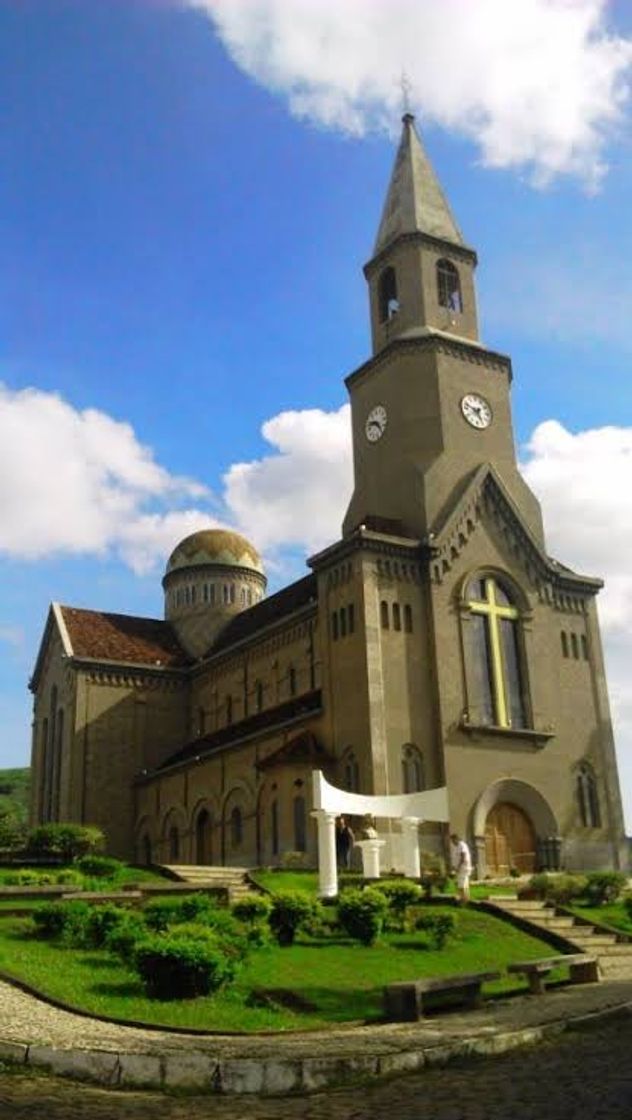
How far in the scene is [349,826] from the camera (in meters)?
37.6

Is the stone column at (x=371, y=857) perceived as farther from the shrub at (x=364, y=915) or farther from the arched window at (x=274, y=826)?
the arched window at (x=274, y=826)

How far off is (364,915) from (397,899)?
8.04ft

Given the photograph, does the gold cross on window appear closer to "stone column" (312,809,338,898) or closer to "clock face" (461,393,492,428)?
"clock face" (461,393,492,428)

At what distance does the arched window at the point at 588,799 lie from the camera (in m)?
42.9

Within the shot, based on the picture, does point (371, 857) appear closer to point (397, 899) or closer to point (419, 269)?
point (397, 899)

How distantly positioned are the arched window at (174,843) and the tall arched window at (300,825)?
1191 cm

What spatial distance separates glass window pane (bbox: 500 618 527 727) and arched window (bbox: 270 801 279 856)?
376 inches

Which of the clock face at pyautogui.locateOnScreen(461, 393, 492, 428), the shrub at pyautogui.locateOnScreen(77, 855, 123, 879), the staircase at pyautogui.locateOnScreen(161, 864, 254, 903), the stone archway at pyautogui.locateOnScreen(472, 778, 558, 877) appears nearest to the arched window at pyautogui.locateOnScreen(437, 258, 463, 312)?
the clock face at pyautogui.locateOnScreen(461, 393, 492, 428)

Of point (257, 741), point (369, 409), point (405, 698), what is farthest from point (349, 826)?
point (369, 409)

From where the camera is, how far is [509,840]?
40.5 metres

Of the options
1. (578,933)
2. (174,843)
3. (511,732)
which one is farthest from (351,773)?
(174,843)

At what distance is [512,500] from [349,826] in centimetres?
1552

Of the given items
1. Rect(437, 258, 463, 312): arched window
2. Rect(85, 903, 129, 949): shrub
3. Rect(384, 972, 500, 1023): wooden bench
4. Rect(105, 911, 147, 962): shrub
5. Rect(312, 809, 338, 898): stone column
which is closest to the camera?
Rect(384, 972, 500, 1023): wooden bench

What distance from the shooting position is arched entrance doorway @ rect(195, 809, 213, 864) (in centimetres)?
4869
